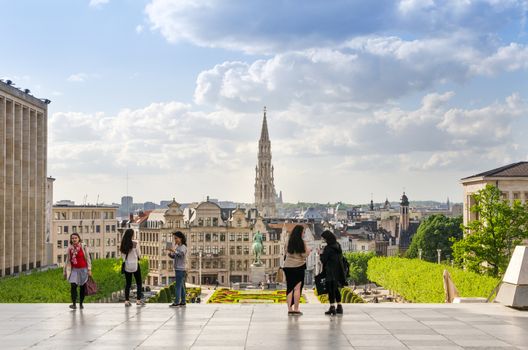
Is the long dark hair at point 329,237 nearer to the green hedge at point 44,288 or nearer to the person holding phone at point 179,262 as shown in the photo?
the person holding phone at point 179,262

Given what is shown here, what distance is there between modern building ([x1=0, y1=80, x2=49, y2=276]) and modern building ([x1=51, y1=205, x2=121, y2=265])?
3249 inches

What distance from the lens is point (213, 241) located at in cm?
17562

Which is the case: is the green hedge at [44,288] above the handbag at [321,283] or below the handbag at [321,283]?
below

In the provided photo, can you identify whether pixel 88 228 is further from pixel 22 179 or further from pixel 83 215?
pixel 22 179

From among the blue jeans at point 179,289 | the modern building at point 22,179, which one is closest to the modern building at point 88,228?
the modern building at point 22,179

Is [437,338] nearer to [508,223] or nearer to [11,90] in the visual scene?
[508,223]

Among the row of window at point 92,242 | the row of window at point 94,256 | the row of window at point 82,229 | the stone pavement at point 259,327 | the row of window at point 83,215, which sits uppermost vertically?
the row of window at point 83,215

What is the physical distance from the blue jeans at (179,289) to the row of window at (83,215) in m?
154

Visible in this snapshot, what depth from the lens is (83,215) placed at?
18188 centimetres

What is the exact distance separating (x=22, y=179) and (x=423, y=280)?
39697 mm

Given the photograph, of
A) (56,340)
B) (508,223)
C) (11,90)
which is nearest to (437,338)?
(56,340)

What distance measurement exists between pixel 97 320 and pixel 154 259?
496 feet

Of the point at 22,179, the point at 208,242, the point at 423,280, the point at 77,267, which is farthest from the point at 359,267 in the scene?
the point at 77,267

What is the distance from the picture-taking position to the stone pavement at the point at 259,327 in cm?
1920
